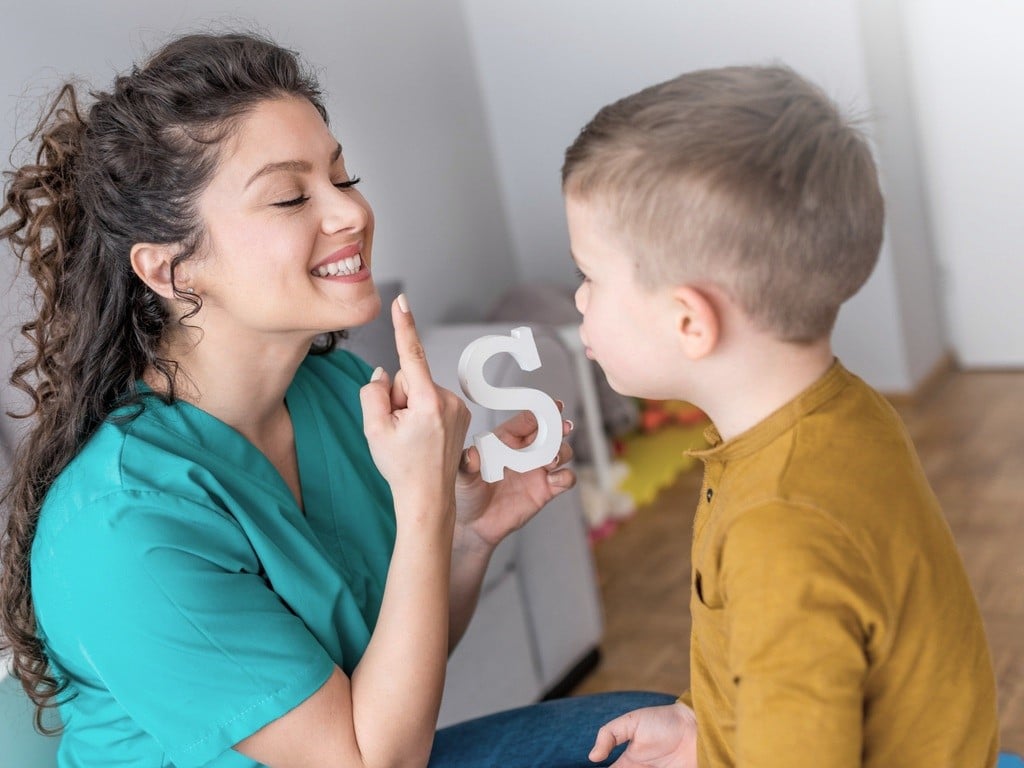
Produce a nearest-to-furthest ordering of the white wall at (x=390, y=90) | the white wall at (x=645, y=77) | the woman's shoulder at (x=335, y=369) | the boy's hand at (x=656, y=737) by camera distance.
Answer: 1. the boy's hand at (x=656, y=737)
2. the woman's shoulder at (x=335, y=369)
3. the white wall at (x=390, y=90)
4. the white wall at (x=645, y=77)

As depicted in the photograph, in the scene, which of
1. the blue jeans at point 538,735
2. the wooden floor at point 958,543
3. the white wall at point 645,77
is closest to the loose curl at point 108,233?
the blue jeans at point 538,735

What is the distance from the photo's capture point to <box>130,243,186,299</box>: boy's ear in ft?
4.21

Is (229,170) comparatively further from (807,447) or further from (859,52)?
(859,52)

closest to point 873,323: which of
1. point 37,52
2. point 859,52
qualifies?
point 859,52

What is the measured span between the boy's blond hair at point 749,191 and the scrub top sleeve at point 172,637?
1.80 ft

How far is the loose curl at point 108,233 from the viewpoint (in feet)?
4.14

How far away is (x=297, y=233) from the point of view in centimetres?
126

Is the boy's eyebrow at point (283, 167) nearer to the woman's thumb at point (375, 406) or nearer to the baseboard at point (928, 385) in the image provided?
the woman's thumb at point (375, 406)

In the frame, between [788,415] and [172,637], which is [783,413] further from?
[172,637]

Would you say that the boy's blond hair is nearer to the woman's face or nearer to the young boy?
the young boy

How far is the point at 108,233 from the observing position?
50.8 inches

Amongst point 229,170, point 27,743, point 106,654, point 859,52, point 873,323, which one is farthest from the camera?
point 873,323

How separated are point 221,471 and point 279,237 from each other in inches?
10.5

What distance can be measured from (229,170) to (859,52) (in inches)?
93.0
